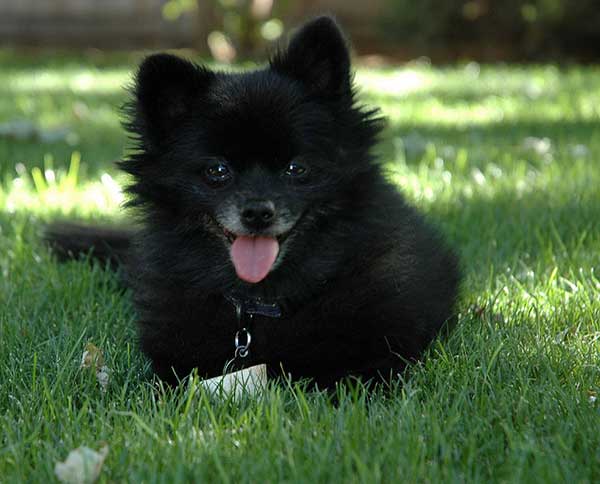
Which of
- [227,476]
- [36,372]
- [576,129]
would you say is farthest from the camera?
[576,129]

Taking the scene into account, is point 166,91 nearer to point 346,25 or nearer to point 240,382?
point 240,382

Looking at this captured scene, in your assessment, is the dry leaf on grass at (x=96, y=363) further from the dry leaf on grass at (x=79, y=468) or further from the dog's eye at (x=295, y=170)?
the dog's eye at (x=295, y=170)

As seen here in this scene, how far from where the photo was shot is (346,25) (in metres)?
16.8

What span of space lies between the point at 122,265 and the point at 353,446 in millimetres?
1772

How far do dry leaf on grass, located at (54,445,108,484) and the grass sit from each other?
0.12ft

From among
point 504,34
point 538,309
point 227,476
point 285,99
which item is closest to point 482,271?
point 538,309

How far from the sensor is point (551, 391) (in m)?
2.29

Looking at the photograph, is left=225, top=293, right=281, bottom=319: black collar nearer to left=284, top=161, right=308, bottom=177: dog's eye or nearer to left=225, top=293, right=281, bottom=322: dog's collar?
left=225, top=293, right=281, bottom=322: dog's collar

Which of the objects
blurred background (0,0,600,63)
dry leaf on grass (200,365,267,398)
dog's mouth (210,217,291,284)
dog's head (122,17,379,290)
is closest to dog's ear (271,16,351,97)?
dog's head (122,17,379,290)

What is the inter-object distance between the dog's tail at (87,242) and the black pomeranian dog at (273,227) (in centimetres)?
88

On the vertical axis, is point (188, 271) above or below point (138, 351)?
above

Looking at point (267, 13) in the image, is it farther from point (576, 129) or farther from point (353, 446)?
point (353, 446)

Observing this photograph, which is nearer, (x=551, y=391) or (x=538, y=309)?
(x=551, y=391)

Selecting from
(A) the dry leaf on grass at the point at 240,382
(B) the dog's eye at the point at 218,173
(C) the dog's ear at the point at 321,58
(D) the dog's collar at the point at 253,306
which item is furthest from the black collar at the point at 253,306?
(C) the dog's ear at the point at 321,58
